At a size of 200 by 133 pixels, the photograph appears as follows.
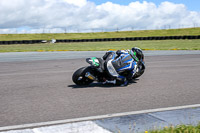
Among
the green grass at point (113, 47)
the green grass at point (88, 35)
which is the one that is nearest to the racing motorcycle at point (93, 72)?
the green grass at point (113, 47)

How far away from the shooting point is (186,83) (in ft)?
25.5

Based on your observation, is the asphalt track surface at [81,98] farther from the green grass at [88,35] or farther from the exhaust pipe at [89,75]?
the green grass at [88,35]

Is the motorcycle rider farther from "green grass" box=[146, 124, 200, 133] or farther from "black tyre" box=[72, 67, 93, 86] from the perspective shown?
"green grass" box=[146, 124, 200, 133]

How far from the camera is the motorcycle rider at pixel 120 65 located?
7172mm

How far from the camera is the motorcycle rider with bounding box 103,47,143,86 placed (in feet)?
23.5

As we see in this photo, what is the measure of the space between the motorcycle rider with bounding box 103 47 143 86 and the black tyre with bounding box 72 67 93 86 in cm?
50

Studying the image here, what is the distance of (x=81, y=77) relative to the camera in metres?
7.38

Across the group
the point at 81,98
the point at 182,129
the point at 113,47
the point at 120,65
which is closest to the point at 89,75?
the point at 120,65

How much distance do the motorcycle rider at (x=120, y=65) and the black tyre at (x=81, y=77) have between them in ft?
1.64

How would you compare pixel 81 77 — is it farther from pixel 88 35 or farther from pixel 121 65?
pixel 88 35

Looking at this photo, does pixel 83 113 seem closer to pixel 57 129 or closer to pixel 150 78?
pixel 57 129

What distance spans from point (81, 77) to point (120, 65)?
41.3 inches

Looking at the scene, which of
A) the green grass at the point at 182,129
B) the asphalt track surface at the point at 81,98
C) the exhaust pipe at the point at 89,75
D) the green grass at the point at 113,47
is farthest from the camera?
the green grass at the point at 113,47

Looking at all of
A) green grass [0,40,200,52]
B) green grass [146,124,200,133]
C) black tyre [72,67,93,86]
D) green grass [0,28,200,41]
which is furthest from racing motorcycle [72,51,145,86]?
green grass [0,28,200,41]
